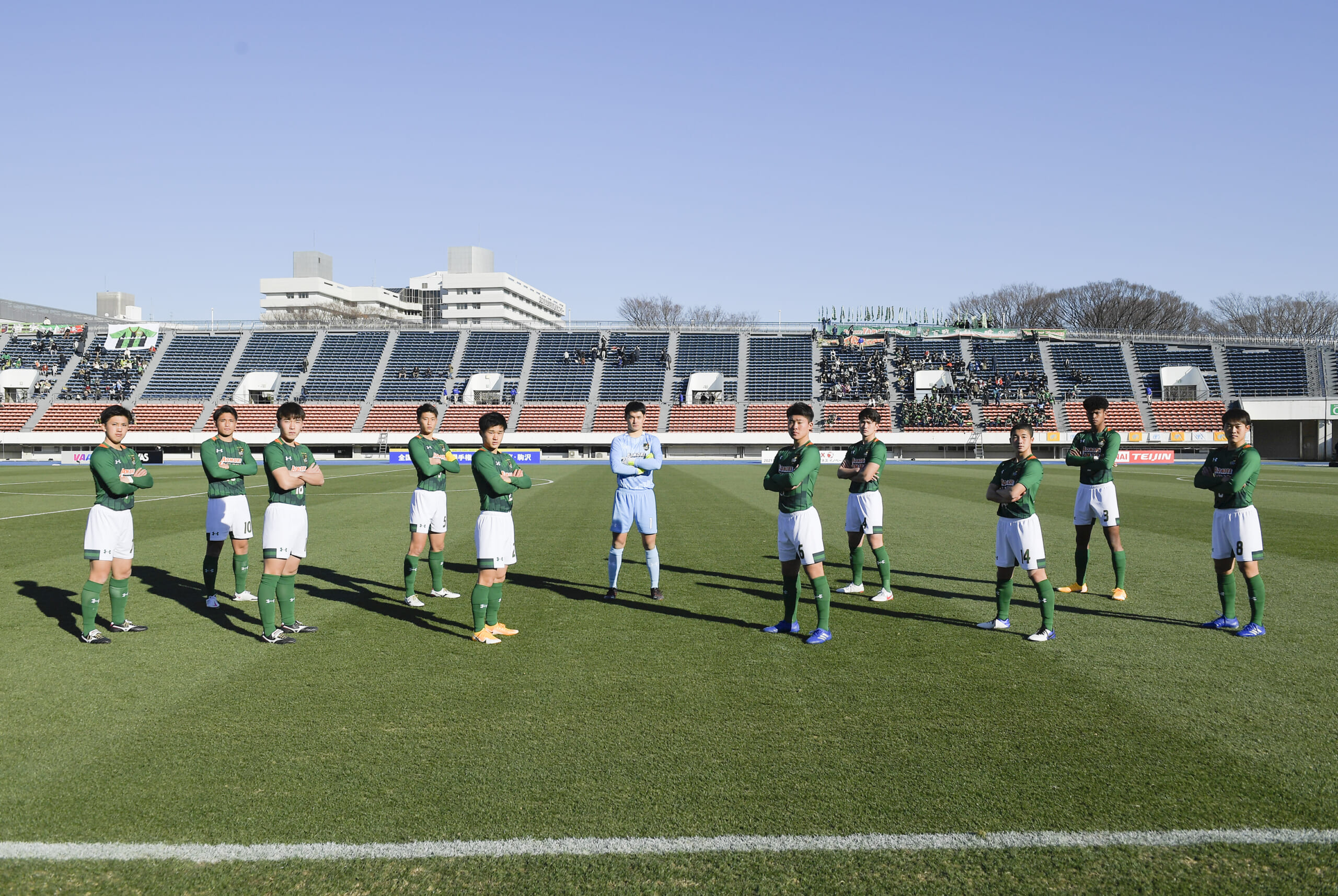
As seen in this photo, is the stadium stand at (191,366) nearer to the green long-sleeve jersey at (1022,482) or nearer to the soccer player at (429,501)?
the soccer player at (429,501)

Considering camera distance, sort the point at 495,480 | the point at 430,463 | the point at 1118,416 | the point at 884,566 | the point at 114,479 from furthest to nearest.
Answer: the point at 1118,416, the point at 884,566, the point at 430,463, the point at 114,479, the point at 495,480

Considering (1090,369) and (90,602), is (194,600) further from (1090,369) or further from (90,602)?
(1090,369)

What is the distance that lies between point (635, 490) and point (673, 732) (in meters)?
4.11

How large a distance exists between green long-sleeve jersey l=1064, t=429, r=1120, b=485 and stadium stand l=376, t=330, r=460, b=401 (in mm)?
54890

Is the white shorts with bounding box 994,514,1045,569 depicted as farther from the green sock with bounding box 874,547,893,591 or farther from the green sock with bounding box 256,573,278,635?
the green sock with bounding box 256,573,278,635

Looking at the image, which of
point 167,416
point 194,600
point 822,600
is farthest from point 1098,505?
point 167,416

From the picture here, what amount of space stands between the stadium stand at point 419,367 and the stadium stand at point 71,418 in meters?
19.2

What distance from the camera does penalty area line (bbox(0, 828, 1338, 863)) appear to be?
3496 millimetres

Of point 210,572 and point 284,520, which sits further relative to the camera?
point 210,572

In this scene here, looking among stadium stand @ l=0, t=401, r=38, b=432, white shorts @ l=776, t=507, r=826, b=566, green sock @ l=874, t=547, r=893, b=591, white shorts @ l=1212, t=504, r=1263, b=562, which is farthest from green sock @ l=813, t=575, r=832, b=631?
stadium stand @ l=0, t=401, r=38, b=432

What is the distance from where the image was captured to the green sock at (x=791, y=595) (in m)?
7.20

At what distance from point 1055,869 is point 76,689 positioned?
653cm

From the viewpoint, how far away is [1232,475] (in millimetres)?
7254

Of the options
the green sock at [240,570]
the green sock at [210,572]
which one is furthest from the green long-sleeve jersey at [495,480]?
the green sock at [240,570]
